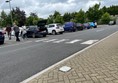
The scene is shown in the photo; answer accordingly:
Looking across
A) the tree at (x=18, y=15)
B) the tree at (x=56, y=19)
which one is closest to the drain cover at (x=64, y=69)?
the tree at (x=56, y=19)

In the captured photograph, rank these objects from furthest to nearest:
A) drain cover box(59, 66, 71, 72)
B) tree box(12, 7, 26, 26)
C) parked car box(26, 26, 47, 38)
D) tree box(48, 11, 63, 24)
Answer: tree box(12, 7, 26, 26), tree box(48, 11, 63, 24), parked car box(26, 26, 47, 38), drain cover box(59, 66, 71, 72)

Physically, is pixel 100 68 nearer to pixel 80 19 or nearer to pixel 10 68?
pixel 10 68

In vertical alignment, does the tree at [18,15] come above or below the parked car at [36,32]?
above

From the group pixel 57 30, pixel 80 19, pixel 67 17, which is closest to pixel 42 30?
pixel 57 30

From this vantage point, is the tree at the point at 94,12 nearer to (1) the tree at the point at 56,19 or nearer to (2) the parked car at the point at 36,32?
(1) the tree at the point at 56,19

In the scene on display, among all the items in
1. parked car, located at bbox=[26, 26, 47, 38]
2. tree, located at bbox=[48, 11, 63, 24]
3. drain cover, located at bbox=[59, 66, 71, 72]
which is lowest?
drain cover, located at bbox=[59, 66, 71, 72]

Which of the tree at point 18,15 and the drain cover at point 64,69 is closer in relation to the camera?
the drain cover at point 64,69

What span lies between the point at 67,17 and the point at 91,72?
9354 centimetres

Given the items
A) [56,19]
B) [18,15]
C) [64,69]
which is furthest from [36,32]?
[18,15]

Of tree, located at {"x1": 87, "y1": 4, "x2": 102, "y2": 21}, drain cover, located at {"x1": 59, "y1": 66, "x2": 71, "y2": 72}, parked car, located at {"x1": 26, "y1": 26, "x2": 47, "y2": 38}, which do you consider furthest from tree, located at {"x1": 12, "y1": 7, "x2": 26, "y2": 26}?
drain cover, located at {"x1": 59, "y1": 66, "x2": 71, "y2": 72}

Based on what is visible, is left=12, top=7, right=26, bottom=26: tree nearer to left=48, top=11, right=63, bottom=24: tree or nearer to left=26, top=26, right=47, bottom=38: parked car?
left=48, top=11, right=63, bottom=24: tree

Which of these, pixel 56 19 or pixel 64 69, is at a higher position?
pixel 56 19

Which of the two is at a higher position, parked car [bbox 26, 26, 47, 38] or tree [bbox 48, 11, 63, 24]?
tree [bbox 48, 11, 63, 24]

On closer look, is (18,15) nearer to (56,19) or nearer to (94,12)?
(56,19)
